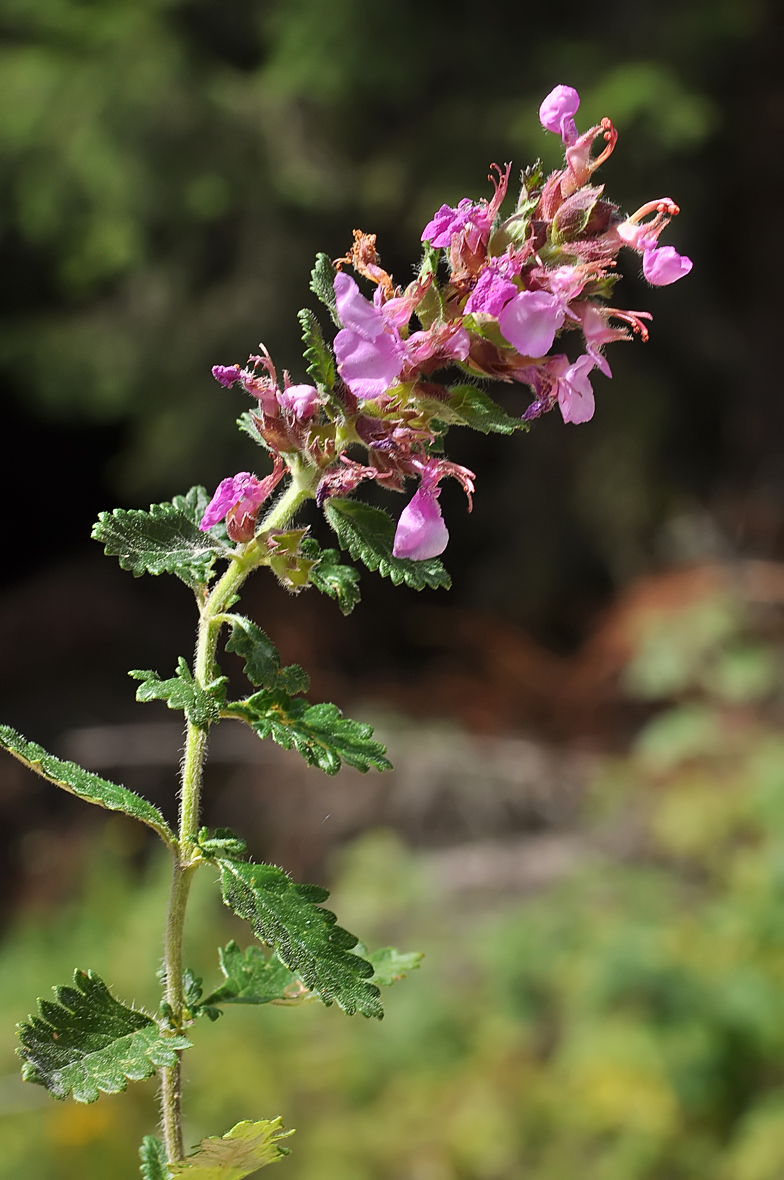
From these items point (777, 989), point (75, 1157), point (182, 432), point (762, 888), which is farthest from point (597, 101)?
point (75, 1157)

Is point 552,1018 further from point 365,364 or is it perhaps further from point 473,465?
point 473,465

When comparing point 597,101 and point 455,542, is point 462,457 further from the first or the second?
point 597,101

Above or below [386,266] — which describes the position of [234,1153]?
below

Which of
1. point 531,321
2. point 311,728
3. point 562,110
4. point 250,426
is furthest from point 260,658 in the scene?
point 562,110

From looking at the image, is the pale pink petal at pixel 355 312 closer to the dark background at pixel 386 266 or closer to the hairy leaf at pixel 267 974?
the hairy leaf at pixel 267 974

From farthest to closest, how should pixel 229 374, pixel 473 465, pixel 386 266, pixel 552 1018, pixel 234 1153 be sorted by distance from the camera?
pixel 473 465 < pixel 386 266 < pixel 552 1018 < pixel 229 374 < pixel 234 1153

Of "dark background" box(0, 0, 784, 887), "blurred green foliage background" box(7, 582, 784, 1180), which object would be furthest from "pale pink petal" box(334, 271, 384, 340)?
"dark background" box(0, 0, 784, 887)

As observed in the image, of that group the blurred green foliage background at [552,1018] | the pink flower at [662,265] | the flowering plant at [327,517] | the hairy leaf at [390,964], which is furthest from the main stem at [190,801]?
the blurred green foliage background at [552,1018]
